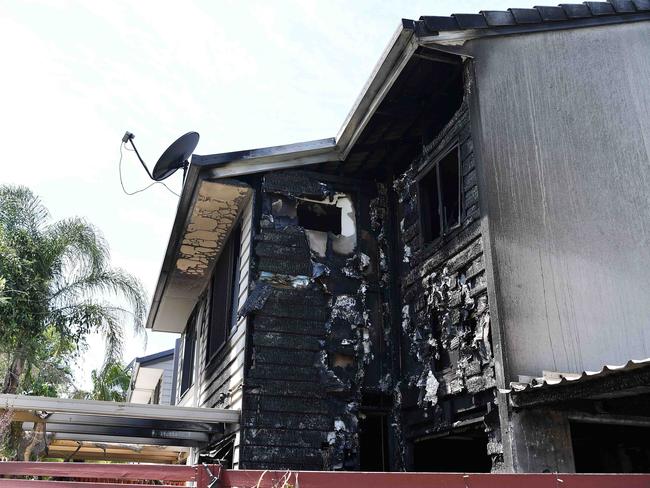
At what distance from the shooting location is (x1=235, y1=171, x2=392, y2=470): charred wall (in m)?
7.87

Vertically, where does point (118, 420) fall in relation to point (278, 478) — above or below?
above

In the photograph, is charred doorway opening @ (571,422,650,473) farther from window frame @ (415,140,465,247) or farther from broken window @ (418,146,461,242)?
broken window @ (418,146,461,242)

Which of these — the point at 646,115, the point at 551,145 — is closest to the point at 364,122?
the point at 551,145

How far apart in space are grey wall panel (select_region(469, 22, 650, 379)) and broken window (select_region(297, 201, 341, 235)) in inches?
112

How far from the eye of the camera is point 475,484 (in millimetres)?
3059

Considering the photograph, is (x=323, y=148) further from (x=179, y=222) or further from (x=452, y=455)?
(x=452, y=455)

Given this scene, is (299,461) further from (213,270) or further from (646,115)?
(646,115)

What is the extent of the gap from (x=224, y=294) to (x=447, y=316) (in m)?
4.50

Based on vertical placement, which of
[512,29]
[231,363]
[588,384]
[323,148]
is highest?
[512,29]

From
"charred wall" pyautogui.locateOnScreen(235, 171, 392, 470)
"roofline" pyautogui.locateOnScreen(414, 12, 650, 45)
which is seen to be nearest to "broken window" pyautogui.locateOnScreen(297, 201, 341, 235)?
"charred wall" pyautogui.locateOnScreen(235, 171, 392, 470)

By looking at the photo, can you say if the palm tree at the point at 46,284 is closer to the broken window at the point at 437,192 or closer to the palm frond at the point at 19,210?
the palm frond at the point at 19,210

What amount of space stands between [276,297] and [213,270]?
12.0 feet

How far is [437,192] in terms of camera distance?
827 cm

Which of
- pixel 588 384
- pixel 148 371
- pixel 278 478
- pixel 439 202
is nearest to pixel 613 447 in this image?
pixel 588 384
